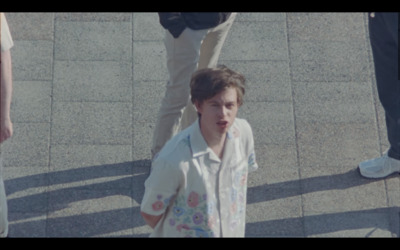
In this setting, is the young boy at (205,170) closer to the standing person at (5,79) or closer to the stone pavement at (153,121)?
the standing person at (5,79)

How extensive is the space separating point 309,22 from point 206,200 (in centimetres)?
313

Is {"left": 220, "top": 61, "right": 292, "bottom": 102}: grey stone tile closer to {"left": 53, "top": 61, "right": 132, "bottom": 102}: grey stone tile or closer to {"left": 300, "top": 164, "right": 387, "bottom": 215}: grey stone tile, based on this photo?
{"left": 300, "top": 164, "right": 387, "bottom": 215}: grey stone tile

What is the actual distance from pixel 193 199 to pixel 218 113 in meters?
0.47

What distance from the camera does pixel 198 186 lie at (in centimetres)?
398

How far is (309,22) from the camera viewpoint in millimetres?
6711

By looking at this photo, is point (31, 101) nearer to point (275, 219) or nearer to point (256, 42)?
point (256, 42)

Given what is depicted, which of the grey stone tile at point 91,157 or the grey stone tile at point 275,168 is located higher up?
the grey stone tile at point 91,157

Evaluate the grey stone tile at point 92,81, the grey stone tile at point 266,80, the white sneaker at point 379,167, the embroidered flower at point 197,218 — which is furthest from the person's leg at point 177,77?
the white sneaker at point 379,167

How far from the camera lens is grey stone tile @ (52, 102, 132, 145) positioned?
587 cm

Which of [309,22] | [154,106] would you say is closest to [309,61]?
[309,22]

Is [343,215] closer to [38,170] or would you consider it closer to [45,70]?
[38,170]

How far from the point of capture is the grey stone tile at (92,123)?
587 centimetres

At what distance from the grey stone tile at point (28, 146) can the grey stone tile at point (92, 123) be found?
0.09m

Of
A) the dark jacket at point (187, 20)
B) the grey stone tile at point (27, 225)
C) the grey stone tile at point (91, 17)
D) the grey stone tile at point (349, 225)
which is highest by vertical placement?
the grey stone tile at point (91, 17)
